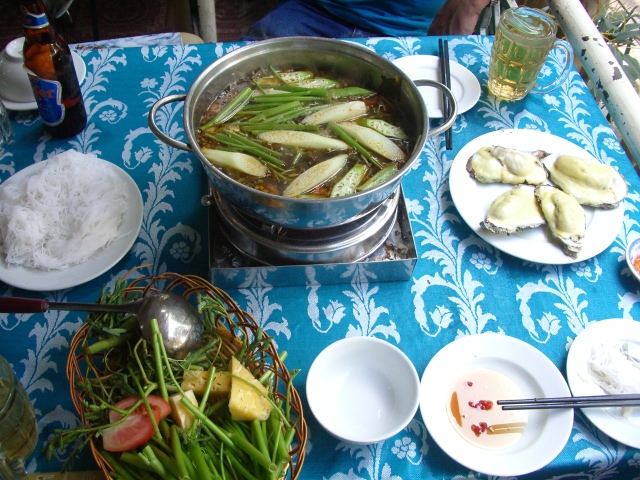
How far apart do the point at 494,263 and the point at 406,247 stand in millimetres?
298

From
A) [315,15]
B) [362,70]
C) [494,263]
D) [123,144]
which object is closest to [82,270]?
[123,144]

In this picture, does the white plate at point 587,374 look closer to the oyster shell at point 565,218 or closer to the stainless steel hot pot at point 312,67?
the oyster shell at point 565,218

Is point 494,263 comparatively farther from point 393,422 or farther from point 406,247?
point 393,422

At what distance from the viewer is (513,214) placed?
1.56m

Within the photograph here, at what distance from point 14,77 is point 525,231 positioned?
1724mm

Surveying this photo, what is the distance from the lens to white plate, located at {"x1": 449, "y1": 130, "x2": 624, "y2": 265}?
1.53 m

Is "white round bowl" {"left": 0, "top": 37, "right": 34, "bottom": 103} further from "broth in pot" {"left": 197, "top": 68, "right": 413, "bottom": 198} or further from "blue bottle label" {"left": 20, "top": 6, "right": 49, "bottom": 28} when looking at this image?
"broth in pot" {"left": 197, "top": 68, "right": 413, "bottom": 198}

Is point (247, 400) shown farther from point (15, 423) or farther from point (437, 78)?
point (437, 78)

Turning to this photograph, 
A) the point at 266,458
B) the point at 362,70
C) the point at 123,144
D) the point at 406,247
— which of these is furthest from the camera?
the point at 123,144

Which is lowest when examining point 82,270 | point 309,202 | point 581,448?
point 581,448

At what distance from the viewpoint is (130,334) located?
1212 millimetres

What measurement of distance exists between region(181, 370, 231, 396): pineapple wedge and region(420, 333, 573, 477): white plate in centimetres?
46

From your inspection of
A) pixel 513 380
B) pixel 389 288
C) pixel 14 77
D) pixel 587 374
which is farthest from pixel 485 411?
pixel 14 77

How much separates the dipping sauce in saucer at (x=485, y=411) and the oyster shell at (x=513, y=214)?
43 cm
